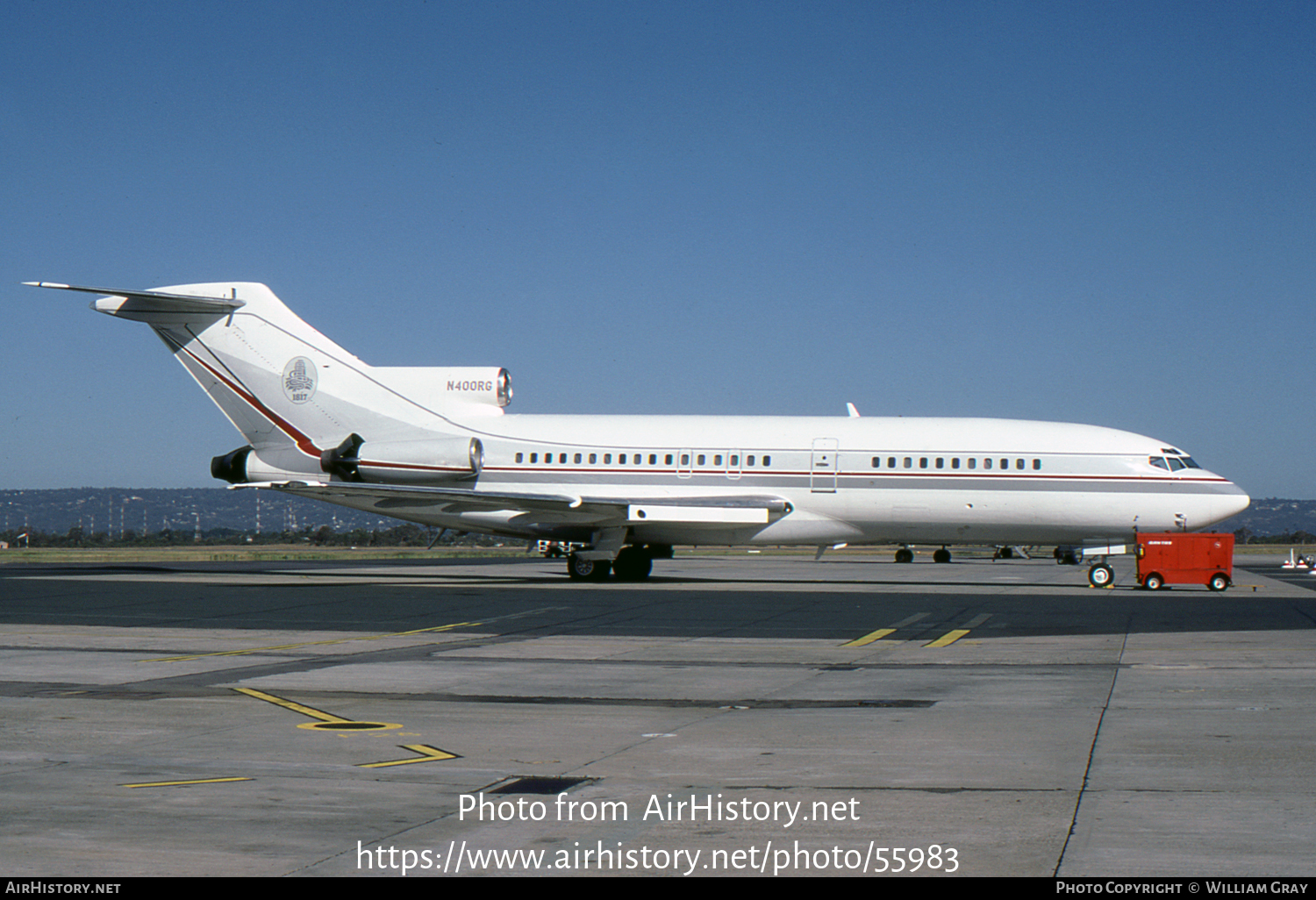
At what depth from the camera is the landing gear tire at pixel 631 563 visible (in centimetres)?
3403

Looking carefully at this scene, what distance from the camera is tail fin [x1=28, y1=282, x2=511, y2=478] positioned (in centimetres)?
3488

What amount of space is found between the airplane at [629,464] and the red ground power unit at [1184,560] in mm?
551

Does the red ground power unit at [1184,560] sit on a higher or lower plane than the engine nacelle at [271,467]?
lower

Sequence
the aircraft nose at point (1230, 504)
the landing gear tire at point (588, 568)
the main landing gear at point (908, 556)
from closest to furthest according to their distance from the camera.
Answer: the aircraft nose at point (1230, 504) < the landing gear tire at point (588, 568) < the main landing gear at point (908, 556)

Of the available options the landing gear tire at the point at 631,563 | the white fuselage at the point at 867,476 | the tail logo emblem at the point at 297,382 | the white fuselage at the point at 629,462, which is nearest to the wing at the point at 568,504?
the white fuselage at the point at 629,462

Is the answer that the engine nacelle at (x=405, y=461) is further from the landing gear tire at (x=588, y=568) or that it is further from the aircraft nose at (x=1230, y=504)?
the aircraft nose at (x=1230, y=504)

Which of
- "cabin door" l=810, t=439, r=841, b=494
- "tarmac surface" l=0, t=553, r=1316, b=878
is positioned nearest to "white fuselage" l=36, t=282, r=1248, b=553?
"cabin door" l=810, t=439, r=841, b=494

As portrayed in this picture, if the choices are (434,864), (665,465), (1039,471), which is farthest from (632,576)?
(434,864)

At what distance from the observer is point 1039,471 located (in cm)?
3078

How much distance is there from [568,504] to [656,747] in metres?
22.5

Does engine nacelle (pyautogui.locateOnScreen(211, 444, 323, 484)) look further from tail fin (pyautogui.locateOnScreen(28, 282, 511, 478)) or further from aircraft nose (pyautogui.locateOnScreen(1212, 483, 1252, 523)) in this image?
aircraft nose (pyautogui.locateOnScreen(1212, 483, 1252, 523))

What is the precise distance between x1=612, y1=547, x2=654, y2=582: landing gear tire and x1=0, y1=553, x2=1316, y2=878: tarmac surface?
538 inches

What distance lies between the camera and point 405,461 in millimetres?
34188
